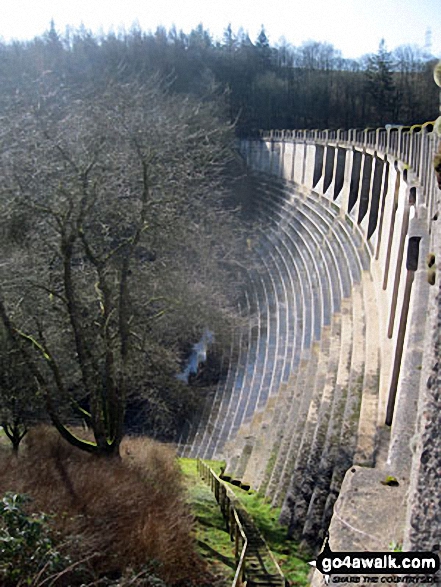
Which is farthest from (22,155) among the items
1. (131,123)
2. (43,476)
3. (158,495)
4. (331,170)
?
(331,170)

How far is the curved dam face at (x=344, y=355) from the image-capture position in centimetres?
389

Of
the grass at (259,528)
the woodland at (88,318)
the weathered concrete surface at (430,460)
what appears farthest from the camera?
the grass at (259,528)

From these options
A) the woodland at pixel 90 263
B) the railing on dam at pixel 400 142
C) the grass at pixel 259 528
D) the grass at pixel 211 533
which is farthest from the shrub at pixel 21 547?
the railing on dam at pixel 400 142

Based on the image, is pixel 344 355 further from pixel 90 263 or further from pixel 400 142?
pixel 90 263

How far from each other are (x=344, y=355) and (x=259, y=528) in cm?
396

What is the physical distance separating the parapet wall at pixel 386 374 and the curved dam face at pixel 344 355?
2cm

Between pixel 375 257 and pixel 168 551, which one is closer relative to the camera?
pixel 168 551

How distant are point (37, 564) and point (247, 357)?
45.2ft

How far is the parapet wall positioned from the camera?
2.66 meters

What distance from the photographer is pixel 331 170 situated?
2623cm

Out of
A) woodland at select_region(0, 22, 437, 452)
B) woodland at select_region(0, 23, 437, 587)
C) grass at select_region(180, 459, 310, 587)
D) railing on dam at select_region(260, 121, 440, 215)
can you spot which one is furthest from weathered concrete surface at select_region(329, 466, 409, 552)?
woodland at select_region(0, 22, 437, 452)

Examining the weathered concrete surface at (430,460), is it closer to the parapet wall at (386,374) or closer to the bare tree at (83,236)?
the parapet wall at (386,374)

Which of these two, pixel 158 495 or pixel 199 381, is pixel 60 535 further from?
pixel 199 381

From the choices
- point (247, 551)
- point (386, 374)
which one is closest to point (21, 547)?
point (247, 551)
